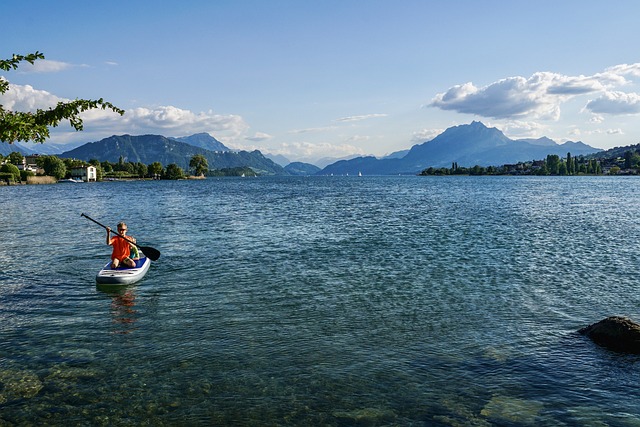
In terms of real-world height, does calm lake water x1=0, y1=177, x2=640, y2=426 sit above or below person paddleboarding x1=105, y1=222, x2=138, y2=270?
below

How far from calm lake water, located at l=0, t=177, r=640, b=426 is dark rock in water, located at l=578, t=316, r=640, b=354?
559mm

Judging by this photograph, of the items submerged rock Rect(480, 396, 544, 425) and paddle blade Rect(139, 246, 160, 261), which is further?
paddle blade Rect(139, 246, 160, 261)

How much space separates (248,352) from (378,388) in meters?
5.12

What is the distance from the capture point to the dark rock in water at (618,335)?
1672 cm

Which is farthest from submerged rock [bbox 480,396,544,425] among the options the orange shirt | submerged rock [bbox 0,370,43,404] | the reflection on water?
the orange shirt

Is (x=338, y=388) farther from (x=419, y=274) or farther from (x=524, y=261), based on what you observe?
(x=524, y=261)

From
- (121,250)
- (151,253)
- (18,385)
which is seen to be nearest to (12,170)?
(151,253)

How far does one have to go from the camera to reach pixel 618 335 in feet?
55.8

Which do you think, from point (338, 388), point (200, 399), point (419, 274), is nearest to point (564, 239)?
point (419, 274)

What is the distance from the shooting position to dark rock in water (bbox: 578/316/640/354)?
16.7 m

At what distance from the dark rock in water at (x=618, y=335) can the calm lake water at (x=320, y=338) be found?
56 centimetres

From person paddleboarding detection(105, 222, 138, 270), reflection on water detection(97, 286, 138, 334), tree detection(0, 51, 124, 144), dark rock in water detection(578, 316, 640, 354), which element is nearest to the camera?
tree detection(0, 51, 124, 144)

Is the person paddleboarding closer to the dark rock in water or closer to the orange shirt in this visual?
the orange shirt

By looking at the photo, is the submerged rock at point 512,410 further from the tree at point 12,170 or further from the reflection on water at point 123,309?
the tree at point 12,170
